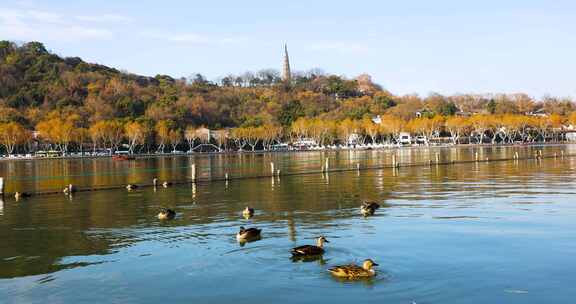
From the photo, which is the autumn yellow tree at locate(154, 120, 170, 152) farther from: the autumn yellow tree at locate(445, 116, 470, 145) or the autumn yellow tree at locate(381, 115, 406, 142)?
the autumn yellow tree at locate(445, 116, 470, 145)

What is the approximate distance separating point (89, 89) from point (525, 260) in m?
174

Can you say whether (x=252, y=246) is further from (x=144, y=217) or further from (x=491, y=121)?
(x=491, y=121)

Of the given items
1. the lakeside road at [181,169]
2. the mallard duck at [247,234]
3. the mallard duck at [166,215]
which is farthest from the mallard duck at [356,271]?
the lakeside road at [181,169]

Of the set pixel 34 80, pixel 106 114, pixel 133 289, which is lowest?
pixel 133 289

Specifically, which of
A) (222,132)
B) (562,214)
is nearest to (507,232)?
(562,214)

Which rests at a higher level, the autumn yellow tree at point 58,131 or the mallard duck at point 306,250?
the autumn yellow tree at point 58,131

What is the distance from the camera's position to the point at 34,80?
185 m

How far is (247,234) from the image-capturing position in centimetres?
2145

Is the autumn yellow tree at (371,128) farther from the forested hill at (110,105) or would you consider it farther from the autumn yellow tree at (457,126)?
the autumn yellow tree at (457,126)

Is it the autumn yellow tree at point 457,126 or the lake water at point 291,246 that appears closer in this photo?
the lake water at point 291,246

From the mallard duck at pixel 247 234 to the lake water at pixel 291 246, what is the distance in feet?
1.23

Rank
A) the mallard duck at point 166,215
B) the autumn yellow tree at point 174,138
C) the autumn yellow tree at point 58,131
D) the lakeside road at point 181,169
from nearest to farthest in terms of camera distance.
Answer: the mallard duck at point 166,215
the lakeside road at point 181,169
the autumn yellow tree at point 58,131
the autumn yellow tree at point 174,138

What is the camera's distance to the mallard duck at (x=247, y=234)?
21298mm

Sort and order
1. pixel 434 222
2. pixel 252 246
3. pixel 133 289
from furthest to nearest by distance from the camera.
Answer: pixel 434 222 < pixel 252 246 < pixel 133 289
